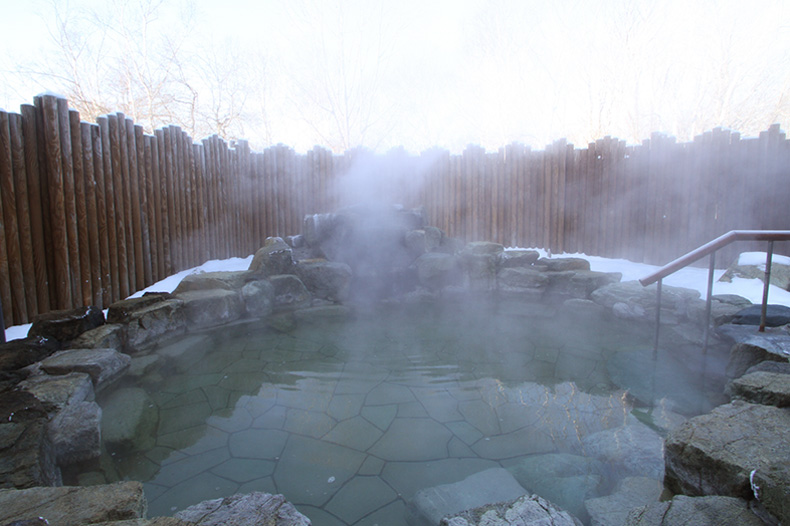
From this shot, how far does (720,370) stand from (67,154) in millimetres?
5372

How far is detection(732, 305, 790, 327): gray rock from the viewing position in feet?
9.55

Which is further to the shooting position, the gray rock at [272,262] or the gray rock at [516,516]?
the gray rock at [272,262]

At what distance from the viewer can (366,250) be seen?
5812mm

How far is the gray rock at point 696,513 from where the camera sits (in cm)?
124

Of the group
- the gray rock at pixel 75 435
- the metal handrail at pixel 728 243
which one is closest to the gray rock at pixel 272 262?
the gray rock at pixel 75 435

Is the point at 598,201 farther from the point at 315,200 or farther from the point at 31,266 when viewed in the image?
the point at 31,266

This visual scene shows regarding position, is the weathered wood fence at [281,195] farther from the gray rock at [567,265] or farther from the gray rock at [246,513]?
the gray rock at [246,513]

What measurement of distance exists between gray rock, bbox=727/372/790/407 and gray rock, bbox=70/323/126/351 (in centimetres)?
393

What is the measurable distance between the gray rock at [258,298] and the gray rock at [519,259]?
9.75ft

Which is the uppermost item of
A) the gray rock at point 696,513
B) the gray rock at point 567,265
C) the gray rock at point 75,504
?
the gray rock at point 567,265

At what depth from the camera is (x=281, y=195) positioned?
732 cm

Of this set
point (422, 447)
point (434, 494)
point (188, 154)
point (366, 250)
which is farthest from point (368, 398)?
point (188, 154)

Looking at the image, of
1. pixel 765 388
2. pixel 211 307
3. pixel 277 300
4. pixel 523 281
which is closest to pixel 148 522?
pixel 765 388

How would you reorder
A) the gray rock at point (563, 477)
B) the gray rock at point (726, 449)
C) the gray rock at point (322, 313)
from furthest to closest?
the gray rock at point (322, 313) < the gray rock at point (563, 477) < the gray rock at point (726, 449)
